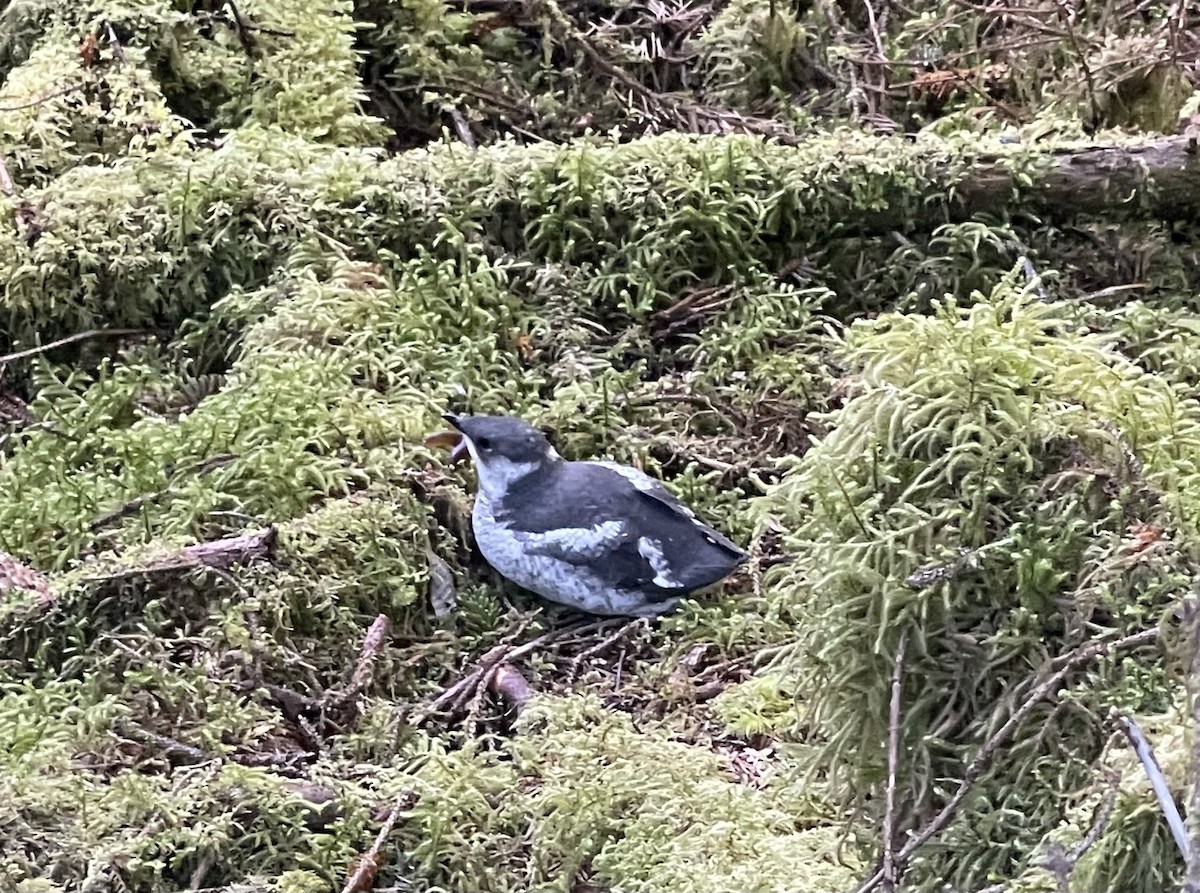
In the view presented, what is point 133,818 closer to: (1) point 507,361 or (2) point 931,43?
(1) point 507,361

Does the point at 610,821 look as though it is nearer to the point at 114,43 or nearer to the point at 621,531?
the point at 621,531

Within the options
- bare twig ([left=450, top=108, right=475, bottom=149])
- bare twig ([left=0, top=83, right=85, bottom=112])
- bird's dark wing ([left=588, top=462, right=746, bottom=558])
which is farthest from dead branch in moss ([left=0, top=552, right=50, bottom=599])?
bare twig ([left=450, top=108, right=475, bottom=149])

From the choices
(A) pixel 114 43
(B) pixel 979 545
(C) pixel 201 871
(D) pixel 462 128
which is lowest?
(C) pixel 201 871

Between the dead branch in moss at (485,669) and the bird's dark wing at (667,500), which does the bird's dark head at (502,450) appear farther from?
the dead branch in moss at (485,669)

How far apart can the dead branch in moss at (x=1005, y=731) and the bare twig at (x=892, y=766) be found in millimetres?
33

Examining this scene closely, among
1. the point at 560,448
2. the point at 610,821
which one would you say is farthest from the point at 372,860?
the point at 560,448

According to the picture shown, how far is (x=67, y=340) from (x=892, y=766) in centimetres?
365

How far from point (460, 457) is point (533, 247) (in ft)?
3.52

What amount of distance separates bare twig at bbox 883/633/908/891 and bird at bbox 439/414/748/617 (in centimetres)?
150

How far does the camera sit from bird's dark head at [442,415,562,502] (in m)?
4.39

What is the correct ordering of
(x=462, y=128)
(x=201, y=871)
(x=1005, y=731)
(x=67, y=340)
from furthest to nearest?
(x=462, y=128), (x=67, y=340), (x=201, y=871), (x=1005, y=731)

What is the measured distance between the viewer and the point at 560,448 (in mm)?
4848

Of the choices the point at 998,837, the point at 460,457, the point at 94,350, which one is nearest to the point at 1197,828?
the point at 998,837

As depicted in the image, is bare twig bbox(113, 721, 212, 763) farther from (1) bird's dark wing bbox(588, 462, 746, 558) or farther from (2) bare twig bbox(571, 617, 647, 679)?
(1) bird's dark wing bbox(588, 462, 746, 558)
